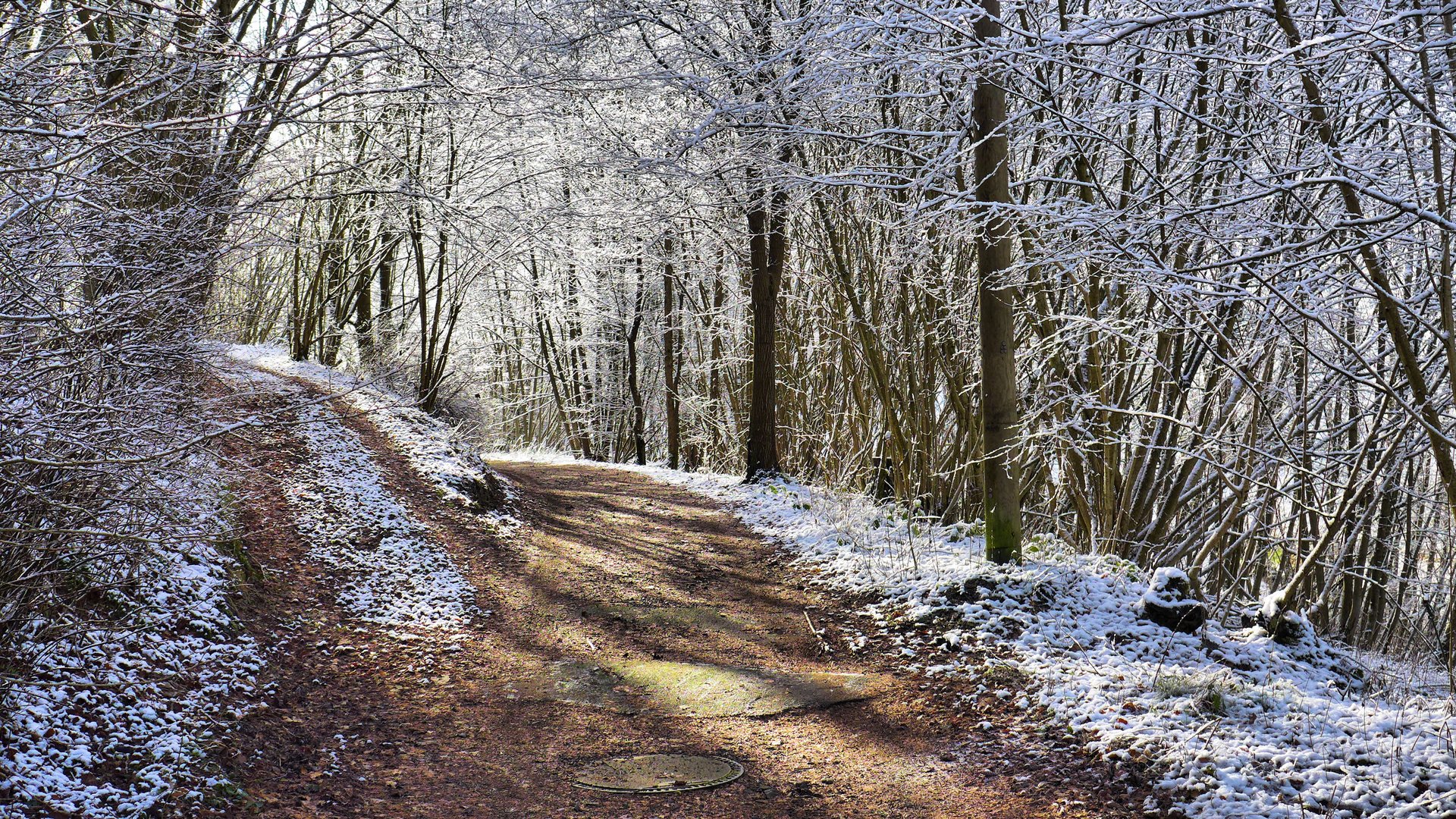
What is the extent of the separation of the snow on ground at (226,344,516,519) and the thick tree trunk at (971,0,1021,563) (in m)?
5.41

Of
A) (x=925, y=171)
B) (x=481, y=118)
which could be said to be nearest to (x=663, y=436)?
(x=481, y=118)

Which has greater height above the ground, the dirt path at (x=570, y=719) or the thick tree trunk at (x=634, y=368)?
the thick tree trunk at (x=634, y=368)

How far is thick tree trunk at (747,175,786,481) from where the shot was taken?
12875 mm

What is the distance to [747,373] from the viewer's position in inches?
779

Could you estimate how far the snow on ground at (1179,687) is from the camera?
378 centimetres

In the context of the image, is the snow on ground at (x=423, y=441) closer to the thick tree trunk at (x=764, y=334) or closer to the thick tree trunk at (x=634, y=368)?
the thick tree trunk at (x=764, y=334)

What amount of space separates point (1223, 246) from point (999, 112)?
1979 mm

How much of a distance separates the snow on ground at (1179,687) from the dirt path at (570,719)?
343 millimetres

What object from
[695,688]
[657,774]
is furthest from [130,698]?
[695,688]

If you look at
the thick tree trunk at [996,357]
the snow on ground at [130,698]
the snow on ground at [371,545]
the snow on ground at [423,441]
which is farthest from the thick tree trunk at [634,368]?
the snow on ground at [130,698]

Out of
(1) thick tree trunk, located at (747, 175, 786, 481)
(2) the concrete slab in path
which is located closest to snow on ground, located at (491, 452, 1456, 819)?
(2) the concrete slab in path

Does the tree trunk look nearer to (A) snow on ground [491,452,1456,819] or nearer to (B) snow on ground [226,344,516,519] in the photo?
(B) snow on ground [226,344,516,519]

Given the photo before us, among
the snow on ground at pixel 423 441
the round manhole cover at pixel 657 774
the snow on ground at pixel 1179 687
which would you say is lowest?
the round manhole cover at pixel 657 774

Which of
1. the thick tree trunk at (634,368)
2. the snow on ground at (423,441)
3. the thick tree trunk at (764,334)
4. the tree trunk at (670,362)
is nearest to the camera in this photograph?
the snow on ground at (423,441)
